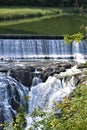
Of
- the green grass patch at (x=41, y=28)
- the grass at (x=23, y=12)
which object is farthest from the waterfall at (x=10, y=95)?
the grass at (x=23, y=12)

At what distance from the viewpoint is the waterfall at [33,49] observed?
2153 centimetres

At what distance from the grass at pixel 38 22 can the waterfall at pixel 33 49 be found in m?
3.43

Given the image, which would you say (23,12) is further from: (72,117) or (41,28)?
(72,117)

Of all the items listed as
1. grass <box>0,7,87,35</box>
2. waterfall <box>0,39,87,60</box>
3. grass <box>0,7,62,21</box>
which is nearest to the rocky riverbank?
waterfall <box>0,39,87,60</box>

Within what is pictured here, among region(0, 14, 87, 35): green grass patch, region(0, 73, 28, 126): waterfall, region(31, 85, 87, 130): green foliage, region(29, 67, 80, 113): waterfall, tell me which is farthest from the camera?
region(0, 14, 87, 35): green grass patch

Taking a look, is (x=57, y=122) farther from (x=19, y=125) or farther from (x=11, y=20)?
(x=11, y=20)

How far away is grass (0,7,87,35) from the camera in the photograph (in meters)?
28.5

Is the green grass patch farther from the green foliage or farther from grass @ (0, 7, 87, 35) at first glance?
the green foliage

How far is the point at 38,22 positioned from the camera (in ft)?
112

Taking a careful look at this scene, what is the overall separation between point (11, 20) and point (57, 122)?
2968 cm

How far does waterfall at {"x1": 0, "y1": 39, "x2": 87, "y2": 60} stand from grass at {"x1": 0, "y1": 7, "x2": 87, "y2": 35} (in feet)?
11.3

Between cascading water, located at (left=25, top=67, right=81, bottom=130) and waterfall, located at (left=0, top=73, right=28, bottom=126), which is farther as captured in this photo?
cascading water, located at (left=25, top=67, right=81, bottom=130)

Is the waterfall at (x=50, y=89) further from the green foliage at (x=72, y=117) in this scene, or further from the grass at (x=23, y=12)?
the grass at (x=23, y=12)

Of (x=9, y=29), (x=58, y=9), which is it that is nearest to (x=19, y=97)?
(x=9, y=29)
